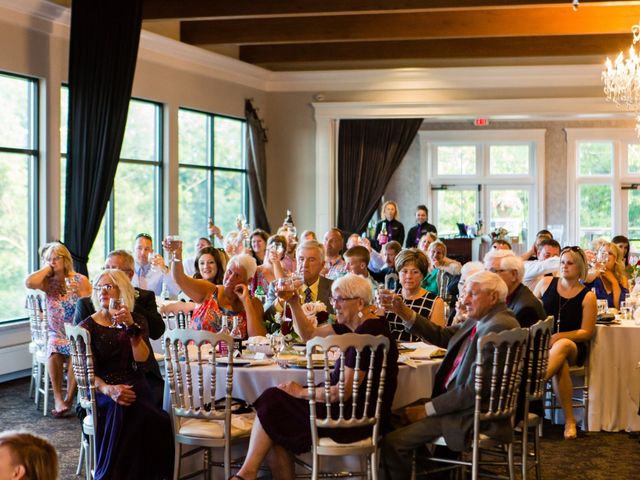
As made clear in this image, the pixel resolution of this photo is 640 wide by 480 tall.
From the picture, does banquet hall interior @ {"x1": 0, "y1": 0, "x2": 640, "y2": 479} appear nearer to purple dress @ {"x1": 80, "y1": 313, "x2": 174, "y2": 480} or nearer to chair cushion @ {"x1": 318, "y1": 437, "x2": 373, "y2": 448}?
purple dress @ {"x1": 80, "y1": 313, "x2": 174, "y2": 480}

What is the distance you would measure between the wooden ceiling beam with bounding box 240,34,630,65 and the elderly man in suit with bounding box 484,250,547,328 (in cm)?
750

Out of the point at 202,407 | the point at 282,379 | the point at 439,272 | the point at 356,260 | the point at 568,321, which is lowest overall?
the point at 202,407

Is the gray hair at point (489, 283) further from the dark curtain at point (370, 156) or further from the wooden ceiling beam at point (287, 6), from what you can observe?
the dark curtain at point (370, 156)

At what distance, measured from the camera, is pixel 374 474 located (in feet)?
15.4

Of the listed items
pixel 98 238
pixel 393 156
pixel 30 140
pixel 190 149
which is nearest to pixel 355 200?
pixel 393 156

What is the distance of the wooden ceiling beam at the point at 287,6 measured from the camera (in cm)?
974

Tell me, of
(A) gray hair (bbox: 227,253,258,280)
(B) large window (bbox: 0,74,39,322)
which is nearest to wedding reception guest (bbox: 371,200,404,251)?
(B) large window (bbox: 0,74,39,322)

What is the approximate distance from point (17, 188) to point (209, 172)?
3.92m

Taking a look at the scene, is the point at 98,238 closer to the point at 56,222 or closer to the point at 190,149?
the point at 56,222

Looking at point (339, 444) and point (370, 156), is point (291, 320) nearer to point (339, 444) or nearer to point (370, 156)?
point (339, 444)

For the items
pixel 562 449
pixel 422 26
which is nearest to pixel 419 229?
pixel 422 26

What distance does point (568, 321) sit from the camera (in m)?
6.91

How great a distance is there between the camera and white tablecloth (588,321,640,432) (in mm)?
6906

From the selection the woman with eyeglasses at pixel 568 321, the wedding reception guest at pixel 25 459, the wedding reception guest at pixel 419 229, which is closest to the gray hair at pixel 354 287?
the woman with eyeglasses at pixel 568 321
